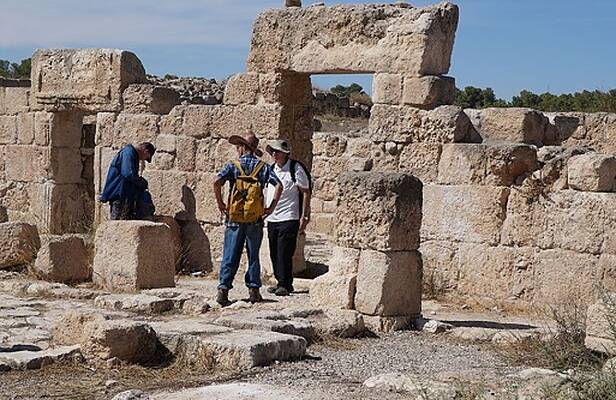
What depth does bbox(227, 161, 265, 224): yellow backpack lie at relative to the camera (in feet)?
34.0

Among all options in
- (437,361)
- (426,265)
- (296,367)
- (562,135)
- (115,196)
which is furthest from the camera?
(562,135)

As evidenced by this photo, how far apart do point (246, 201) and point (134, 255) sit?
1424 millimetres

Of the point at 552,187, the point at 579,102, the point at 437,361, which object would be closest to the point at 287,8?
the point at 552,187

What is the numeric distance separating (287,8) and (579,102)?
18.3 metres

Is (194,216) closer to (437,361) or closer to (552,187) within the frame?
(552,187)

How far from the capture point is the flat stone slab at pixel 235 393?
21.0ft

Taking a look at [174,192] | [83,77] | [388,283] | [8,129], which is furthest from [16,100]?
[388,283]

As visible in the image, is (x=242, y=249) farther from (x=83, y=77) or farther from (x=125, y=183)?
(x=83, y=77)

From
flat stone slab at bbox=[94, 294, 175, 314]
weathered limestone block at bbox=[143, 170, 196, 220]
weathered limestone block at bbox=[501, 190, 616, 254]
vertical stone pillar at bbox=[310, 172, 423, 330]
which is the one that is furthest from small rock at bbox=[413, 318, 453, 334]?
weathered limestone block at bbox=[143, 170, 196, 220]

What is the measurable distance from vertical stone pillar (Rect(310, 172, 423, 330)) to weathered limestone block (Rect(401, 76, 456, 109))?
2.27 meters

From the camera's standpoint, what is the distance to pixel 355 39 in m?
12.0

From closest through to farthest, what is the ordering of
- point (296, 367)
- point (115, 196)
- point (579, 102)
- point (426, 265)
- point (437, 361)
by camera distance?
point (296, 367)
point (437, 361)
point (426, 265)
point (115, 196)
point (579, 102)

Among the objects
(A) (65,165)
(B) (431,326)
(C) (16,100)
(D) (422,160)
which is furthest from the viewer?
(C) (16,100)

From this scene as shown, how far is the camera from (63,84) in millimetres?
14797
